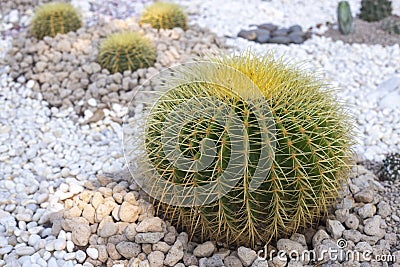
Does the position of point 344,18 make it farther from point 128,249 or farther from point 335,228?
point 128,249

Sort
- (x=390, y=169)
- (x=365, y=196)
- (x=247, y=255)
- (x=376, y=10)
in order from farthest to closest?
(x=376, y=10) → (x=390, y=169) → (x=365, y=196) → (x=247, y=255)

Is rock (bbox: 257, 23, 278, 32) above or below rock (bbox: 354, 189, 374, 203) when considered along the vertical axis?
above

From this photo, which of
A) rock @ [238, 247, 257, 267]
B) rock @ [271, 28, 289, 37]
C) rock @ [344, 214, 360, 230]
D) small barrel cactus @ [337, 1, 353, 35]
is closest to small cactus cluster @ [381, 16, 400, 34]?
small barrel cactus @ [337, 1, 353, 35]

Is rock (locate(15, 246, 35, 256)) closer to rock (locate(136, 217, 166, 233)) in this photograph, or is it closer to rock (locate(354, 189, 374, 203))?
rock (locate(136, 217, 166, 233))

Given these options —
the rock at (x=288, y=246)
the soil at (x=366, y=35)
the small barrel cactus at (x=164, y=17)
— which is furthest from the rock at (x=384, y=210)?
the small barrel cactus at (x=164, y=17)

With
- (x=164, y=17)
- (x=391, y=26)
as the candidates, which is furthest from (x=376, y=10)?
(x=164, y=17)
